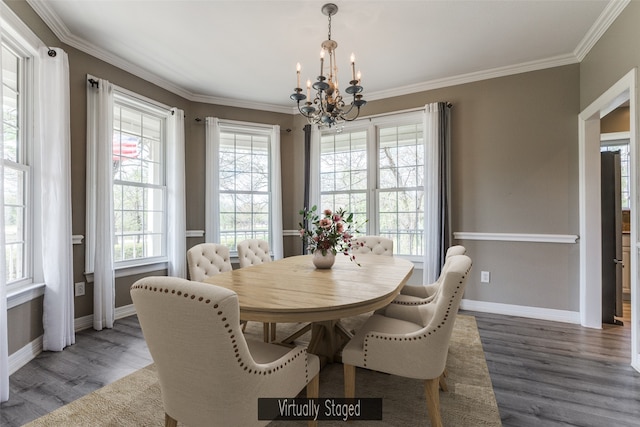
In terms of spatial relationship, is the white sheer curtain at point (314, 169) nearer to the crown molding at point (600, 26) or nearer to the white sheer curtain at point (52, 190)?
the white sheer curtain at point (52, 190)

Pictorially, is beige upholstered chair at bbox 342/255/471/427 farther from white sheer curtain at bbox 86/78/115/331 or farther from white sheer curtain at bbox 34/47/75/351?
white sheer curtain at bbox 86/78/115/331

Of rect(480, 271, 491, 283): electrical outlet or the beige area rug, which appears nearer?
the beige area rug

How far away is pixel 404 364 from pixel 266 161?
3737 mm

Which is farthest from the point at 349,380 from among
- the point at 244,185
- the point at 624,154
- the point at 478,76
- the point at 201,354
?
the point at 624,154

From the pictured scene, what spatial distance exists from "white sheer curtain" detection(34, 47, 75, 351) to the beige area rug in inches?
38.8

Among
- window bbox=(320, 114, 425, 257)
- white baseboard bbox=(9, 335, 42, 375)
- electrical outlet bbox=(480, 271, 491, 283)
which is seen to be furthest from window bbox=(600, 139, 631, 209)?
white baseboard bbox=(9, 335, 42, 375)

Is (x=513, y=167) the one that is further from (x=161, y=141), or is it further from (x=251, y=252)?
(x=161, y=141)

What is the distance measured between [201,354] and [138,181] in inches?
126

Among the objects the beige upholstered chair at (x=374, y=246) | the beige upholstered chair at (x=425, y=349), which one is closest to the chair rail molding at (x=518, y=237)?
the beige upholstered chair at (x=374, y=246)

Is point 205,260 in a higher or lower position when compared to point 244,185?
lower

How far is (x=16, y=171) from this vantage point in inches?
93.1

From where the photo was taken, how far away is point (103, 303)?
2.98m

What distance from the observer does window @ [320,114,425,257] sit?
396 centimetres

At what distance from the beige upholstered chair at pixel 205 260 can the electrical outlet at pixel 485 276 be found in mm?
2874
